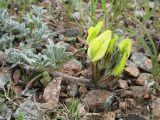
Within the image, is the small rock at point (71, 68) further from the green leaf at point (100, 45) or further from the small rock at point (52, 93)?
the green leaf at point (100, 45)

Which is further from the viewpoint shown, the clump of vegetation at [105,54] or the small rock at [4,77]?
the small rock at [4,77]

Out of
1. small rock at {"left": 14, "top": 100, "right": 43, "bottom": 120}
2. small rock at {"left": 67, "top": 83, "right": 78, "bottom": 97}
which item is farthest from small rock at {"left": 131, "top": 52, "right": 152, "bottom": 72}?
small rock at {"left": 14, "top": 100, "right": 43, "bottom": 120}

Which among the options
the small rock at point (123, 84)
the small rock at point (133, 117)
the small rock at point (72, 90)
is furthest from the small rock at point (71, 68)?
the small rock at point (133, 117)

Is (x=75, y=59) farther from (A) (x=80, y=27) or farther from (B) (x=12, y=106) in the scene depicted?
(B) (x=12, y=106)

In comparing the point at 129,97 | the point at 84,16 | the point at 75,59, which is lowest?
the point at 129,97

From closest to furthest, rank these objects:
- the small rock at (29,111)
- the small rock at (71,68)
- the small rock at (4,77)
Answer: the small rock at (29,111), the small rock at (4,77), the small rock at (71,68)

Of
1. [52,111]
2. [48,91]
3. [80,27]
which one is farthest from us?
[80,27]

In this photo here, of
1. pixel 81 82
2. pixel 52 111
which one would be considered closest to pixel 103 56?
pixel 81 82

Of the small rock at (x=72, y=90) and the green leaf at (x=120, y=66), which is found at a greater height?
the green leaf at (x=120, y=66)
